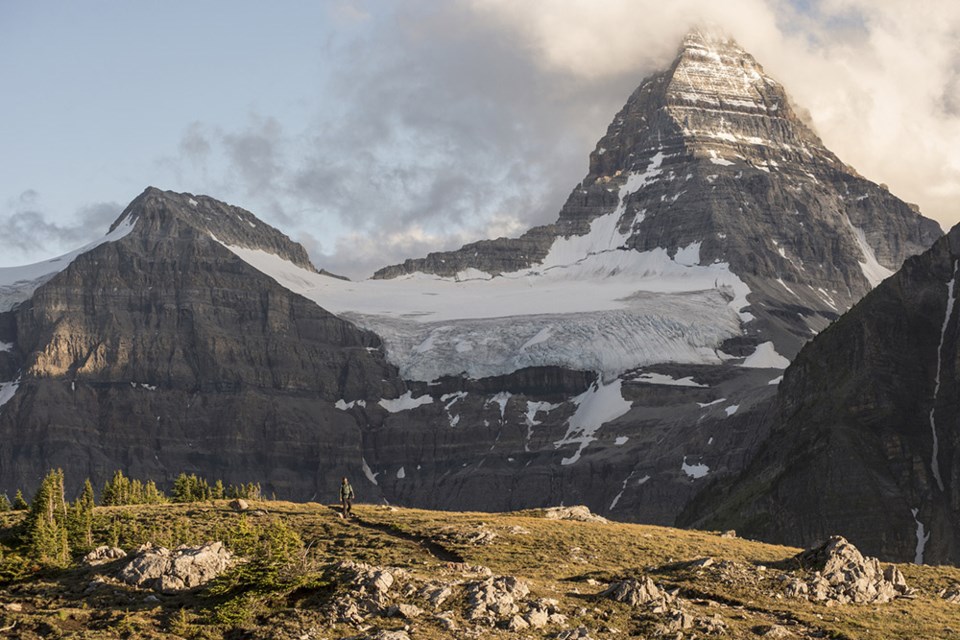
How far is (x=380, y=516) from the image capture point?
4845 inches

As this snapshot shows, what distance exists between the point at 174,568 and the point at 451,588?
14.9m

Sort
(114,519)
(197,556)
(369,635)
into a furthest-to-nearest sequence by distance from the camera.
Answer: (114,519), (197,556), (369,635)

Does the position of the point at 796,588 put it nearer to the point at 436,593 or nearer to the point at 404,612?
the point at 436,593

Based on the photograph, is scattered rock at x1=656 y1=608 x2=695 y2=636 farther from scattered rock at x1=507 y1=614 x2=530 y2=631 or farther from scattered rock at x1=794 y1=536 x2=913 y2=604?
scattered rock at x1=794 y1=536 x2=913 y2=604

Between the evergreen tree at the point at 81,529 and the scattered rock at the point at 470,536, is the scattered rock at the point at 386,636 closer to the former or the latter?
the scattered rock at the point at 470,536

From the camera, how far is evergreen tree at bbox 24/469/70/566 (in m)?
105

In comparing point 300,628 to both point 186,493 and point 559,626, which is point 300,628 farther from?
point 186,493

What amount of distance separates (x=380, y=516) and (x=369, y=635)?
39.1 meters

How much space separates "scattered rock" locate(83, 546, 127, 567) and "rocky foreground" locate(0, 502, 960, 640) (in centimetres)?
10

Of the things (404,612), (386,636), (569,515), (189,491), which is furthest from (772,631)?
(189,491)

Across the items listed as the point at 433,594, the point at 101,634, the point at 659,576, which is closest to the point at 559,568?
the point at 659,576

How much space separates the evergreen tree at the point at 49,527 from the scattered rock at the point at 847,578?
41.4 metres

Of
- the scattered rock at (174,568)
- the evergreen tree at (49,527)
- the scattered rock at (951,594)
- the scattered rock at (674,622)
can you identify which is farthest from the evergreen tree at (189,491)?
the scattered rock at (674,622)

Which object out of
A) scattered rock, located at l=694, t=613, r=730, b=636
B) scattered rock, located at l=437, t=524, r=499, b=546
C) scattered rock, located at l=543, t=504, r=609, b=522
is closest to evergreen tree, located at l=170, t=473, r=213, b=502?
scattered rock, located at l=543, t=504, r=609, b=522
